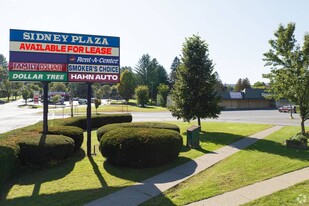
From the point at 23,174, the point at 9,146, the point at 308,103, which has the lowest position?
the point at 23,174

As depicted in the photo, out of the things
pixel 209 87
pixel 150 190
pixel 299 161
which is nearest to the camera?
pixel 150 190

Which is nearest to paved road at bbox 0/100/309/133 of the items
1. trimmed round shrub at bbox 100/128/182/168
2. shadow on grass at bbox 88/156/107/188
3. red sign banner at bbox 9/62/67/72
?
red sign banner at bbox 9/62/67/72

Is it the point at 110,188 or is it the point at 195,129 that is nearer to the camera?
the point at 110,188

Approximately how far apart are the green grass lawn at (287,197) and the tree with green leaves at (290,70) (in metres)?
9.62

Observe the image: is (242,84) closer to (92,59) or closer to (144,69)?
(144,69)

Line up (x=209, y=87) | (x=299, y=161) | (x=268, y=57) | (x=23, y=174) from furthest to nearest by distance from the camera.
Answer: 1. (x=209, y=87)
2. (x=268, y=57)
3. (x=299, y=161)
4. (x=23, y=174)

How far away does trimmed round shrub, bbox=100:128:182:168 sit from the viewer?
991 cm

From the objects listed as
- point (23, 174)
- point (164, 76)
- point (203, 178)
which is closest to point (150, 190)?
point (203, 178)

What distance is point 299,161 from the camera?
10.8 m

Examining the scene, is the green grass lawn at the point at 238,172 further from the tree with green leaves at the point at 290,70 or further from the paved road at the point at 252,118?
the paved road at the point at 252,118

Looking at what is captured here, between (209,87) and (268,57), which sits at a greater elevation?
(268,57)

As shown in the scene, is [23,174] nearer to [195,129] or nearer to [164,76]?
[195,129]

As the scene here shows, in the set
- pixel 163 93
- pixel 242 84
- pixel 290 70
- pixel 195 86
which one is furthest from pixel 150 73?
pixel 290 70

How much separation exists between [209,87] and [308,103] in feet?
22.0
